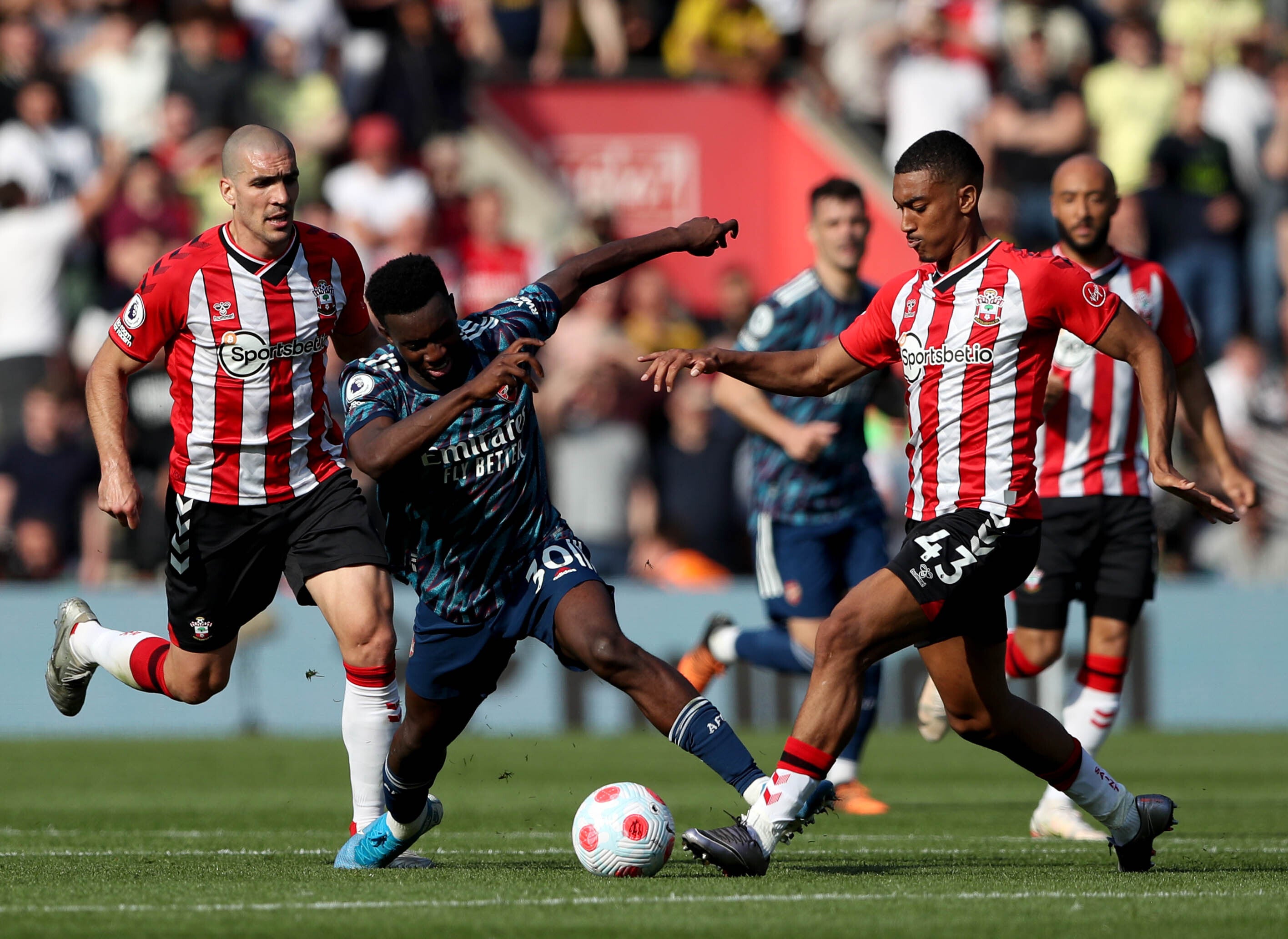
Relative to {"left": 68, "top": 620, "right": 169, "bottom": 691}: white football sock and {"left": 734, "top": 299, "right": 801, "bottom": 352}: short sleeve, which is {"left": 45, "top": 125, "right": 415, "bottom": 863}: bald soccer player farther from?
{"left": 734, "top": 299, "right": 801, "bottom": 352}: short sleeve

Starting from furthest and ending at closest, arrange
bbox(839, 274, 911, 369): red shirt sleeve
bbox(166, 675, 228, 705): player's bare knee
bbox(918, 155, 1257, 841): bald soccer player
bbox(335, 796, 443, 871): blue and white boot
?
bbox(918, 155, 1257, 841): bald soccer player → bbox(166, 675, 228, 705): player's bare knee → bbox(335, 796, 443, 871): blue and white boot → bbox(839, 274, 911, 369): red shirt sleeve

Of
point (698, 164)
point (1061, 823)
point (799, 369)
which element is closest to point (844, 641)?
point (799, 369)

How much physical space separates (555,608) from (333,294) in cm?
180

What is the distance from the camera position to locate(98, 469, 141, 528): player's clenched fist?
7.52 meters

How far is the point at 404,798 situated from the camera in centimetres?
716

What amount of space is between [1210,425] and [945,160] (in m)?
2.52

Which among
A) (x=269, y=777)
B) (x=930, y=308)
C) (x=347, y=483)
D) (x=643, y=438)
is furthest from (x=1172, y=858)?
(x=643, y=438)

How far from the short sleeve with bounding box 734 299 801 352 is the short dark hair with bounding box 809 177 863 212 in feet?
1.87

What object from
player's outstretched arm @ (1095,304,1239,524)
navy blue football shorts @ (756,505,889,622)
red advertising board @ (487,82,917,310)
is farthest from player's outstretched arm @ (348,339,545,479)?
red advertising board @ (487,82,917,310)

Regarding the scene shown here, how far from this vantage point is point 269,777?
11.8 m

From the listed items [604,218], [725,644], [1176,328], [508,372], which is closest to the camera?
[508,372]

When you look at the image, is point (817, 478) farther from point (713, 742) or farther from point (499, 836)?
point (713, 742)

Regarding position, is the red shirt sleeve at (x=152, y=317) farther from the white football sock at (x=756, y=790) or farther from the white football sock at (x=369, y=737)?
the white football sock at (x=756, y=790)

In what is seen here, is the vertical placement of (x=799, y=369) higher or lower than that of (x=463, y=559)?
higher
